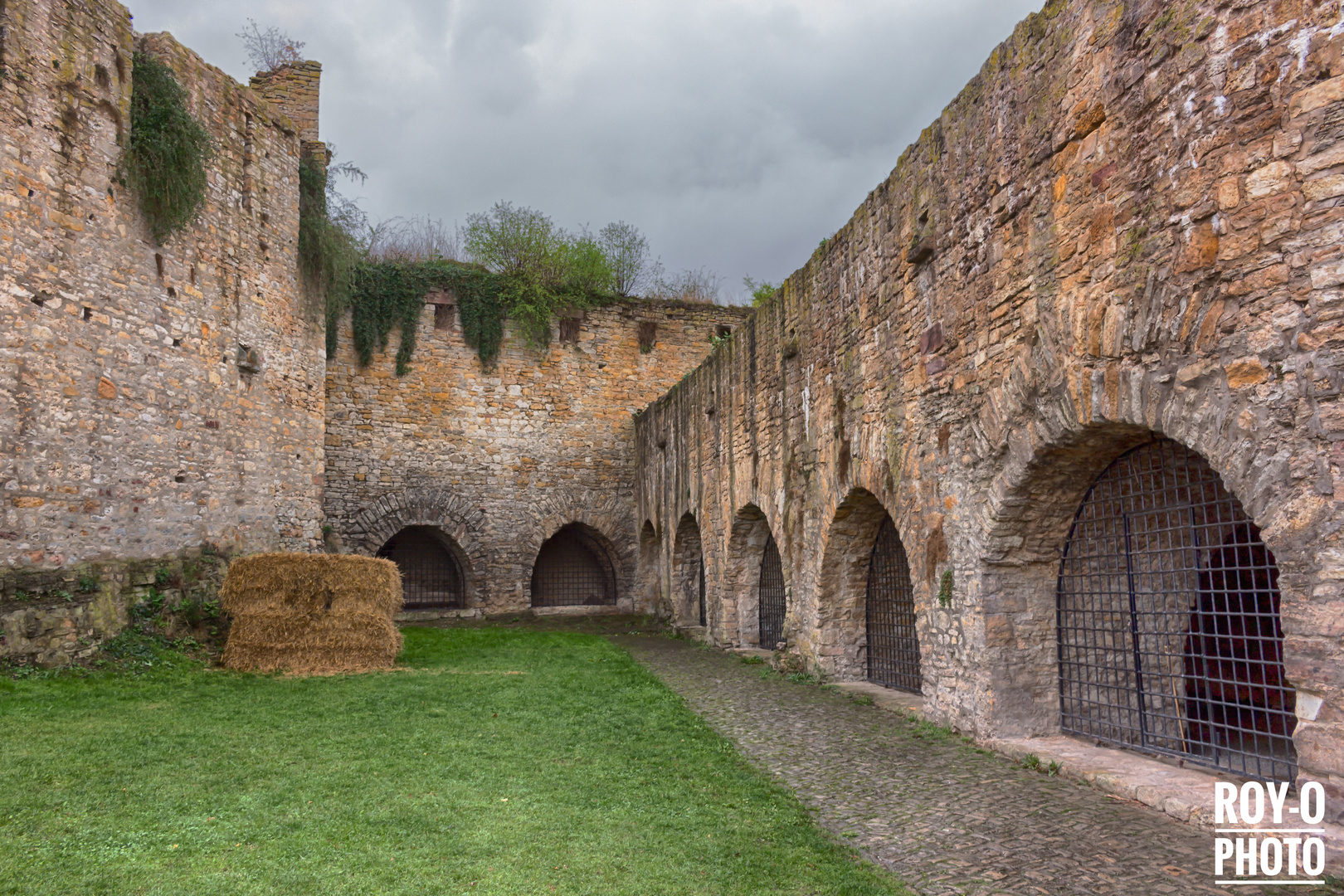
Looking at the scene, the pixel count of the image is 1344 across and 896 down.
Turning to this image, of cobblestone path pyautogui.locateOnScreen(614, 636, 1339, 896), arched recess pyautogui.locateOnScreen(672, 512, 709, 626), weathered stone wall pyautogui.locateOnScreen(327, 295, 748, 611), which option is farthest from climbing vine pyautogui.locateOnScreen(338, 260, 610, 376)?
cobblestone path pyautogui.locateOnScreen(614, 636, 1339, 896)

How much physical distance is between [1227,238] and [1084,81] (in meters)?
1.45

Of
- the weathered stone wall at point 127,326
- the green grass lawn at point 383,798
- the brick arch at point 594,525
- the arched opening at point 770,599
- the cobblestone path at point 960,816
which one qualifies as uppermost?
the weathered stone wall at point 127,326

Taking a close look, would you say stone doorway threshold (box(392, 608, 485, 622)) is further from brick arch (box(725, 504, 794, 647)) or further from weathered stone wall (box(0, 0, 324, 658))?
brick arch (box(725, 504, 794, 647))

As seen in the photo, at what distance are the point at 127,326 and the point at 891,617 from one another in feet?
27.6

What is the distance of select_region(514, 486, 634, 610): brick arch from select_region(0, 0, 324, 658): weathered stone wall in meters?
4.84

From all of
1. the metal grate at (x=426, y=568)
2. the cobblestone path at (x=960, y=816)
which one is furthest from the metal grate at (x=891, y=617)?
the metal grate at (x=426, y=568)

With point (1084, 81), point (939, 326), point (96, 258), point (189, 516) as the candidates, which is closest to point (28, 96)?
point (96, 258)

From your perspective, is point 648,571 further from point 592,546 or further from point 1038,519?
point 1038,519

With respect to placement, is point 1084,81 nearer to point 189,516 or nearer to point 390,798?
point 390,798

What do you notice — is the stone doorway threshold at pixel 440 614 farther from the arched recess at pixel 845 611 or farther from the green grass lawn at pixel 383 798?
the arched recess at pixel 845 611

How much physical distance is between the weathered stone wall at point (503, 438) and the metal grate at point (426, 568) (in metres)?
0.70

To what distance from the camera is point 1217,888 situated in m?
3.25

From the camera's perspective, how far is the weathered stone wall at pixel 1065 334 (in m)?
3.35

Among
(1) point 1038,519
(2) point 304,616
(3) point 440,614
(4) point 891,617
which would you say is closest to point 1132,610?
(1) point 1038,519
